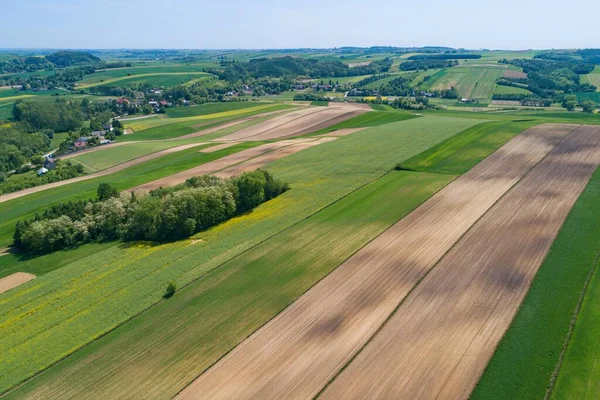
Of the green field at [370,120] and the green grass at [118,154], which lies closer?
the green grass at [118,154]

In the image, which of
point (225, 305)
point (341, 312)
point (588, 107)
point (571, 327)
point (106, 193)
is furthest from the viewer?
point (588, 107)

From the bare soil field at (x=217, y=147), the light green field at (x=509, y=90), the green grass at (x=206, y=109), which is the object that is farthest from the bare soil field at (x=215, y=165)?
the light green field at (x=509, y=90)

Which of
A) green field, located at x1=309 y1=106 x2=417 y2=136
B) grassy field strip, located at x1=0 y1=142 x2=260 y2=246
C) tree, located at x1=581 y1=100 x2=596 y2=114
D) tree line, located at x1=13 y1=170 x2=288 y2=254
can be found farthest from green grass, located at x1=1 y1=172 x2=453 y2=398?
tree, located at x1=581 y1=100 x2=596 y2=114

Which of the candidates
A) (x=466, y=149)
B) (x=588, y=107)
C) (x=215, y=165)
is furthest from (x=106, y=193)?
(x=588, y=107)

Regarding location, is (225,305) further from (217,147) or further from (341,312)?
(217,147)

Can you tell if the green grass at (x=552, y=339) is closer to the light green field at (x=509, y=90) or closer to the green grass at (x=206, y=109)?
the green grass at (x=206, y=109)

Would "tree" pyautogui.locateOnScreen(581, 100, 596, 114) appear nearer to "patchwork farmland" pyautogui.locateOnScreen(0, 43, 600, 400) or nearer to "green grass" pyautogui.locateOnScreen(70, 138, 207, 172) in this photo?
"patchwork farmland" pyautogui.locateOnScreen(0, 43, 600, 400)

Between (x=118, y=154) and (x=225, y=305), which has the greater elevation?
(x=225, y=305)
